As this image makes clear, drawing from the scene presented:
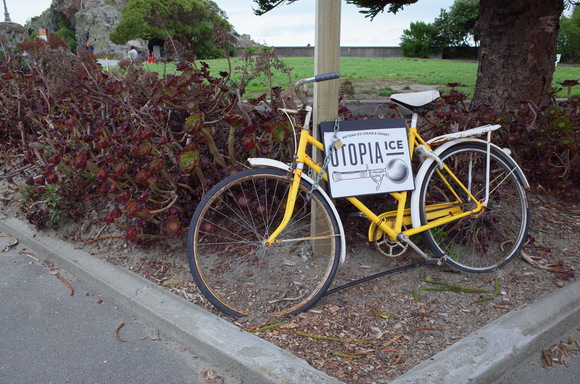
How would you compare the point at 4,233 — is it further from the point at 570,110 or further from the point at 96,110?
the point at 570,110

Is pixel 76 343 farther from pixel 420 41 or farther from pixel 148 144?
pixel 420 41

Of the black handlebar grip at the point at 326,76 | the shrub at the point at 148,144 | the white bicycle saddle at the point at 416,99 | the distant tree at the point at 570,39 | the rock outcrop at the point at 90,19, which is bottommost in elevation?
the shrub at the point at 148,144

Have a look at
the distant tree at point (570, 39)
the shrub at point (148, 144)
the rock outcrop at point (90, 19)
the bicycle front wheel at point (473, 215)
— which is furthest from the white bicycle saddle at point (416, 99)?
the rock outcrop at point (90, 19)

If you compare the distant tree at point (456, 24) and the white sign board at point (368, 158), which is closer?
the white sign board at point (368, 158)

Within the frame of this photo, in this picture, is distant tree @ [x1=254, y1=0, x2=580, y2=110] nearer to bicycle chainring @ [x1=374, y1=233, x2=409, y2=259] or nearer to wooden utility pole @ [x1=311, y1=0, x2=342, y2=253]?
bicycle chainring @ [x1=374, y1=233, x2=409, y2=259]

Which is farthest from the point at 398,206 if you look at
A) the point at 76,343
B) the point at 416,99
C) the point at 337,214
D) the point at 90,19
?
the point at 90,19

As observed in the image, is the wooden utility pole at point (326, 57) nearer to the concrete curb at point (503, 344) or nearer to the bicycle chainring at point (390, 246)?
the bicycle chainring at point (390, 246)

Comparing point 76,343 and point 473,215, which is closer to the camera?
point 76,343

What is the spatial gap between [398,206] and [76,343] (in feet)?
7.02

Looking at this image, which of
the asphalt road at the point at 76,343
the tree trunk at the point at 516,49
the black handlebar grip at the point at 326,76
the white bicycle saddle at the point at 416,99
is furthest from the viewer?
the tree trunk at the point at 516,49

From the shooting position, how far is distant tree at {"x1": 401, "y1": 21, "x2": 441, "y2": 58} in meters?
29.5

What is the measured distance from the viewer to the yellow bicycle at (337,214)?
285cm

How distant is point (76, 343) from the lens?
9.20 ft

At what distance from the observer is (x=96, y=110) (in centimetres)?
464
